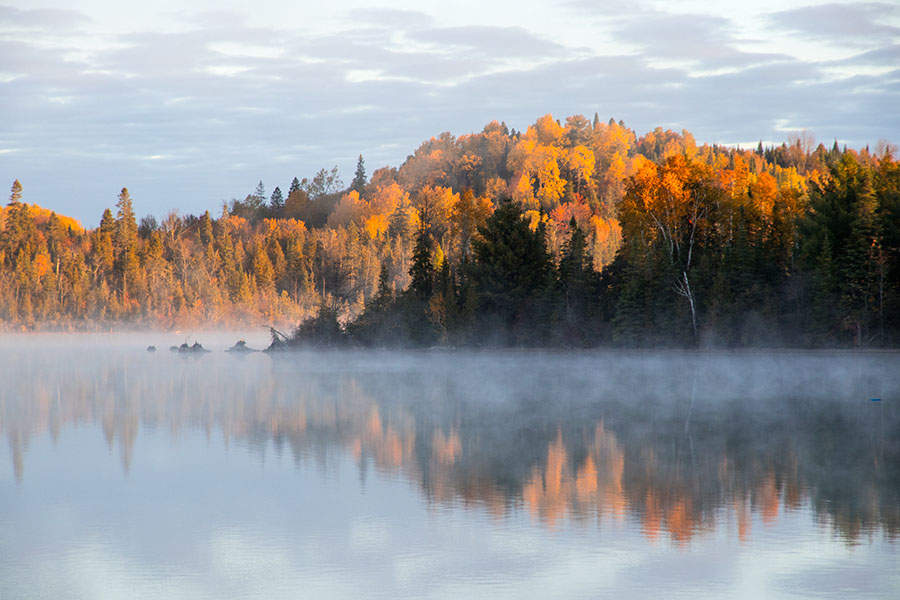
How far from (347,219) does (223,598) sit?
109 meters

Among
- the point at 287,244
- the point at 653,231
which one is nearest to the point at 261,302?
the point at 287,244

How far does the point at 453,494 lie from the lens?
13.7 m

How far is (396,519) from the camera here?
40.1ft

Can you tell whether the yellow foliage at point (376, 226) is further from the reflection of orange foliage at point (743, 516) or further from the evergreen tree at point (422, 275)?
the reflection of orange foliage at point (743, 516)

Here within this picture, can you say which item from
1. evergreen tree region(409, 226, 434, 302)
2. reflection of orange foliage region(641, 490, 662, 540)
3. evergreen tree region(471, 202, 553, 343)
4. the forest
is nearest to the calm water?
reflection of orange foliage region(641, 490, 662, 540)

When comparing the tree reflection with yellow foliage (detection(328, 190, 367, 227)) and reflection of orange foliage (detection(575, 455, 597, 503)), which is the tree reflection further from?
yellow foliage (detection(328, 190, 367, 227))

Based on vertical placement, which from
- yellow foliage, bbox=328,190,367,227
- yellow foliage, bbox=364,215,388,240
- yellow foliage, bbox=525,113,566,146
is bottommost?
yellow foliage, bbox=364,215,388,240

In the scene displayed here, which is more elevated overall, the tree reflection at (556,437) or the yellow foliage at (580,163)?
the yellow foliage at (580,163)

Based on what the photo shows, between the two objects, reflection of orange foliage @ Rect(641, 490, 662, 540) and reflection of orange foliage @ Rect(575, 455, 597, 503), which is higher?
reflection of orange foliage @ Rect(641, 490, 662, 540)

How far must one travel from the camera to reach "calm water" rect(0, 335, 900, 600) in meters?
9.76

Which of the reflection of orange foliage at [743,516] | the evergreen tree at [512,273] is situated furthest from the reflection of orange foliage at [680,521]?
the evergreen tree at [512,273]

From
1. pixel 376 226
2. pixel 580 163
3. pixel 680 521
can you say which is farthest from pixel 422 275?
pixel 580 163

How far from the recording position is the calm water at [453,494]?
976 cm

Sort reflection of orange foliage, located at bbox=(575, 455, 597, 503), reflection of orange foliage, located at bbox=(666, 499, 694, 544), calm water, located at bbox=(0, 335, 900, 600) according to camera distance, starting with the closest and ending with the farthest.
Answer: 1. calm water, located at bbox=(0, 335, 900, 600)
2. reflection of orange foliage, located at bbox=(666, 499, 694, 544)
3. reflection of orange foliage, located at bbox=(575, 455, 597, 503)
